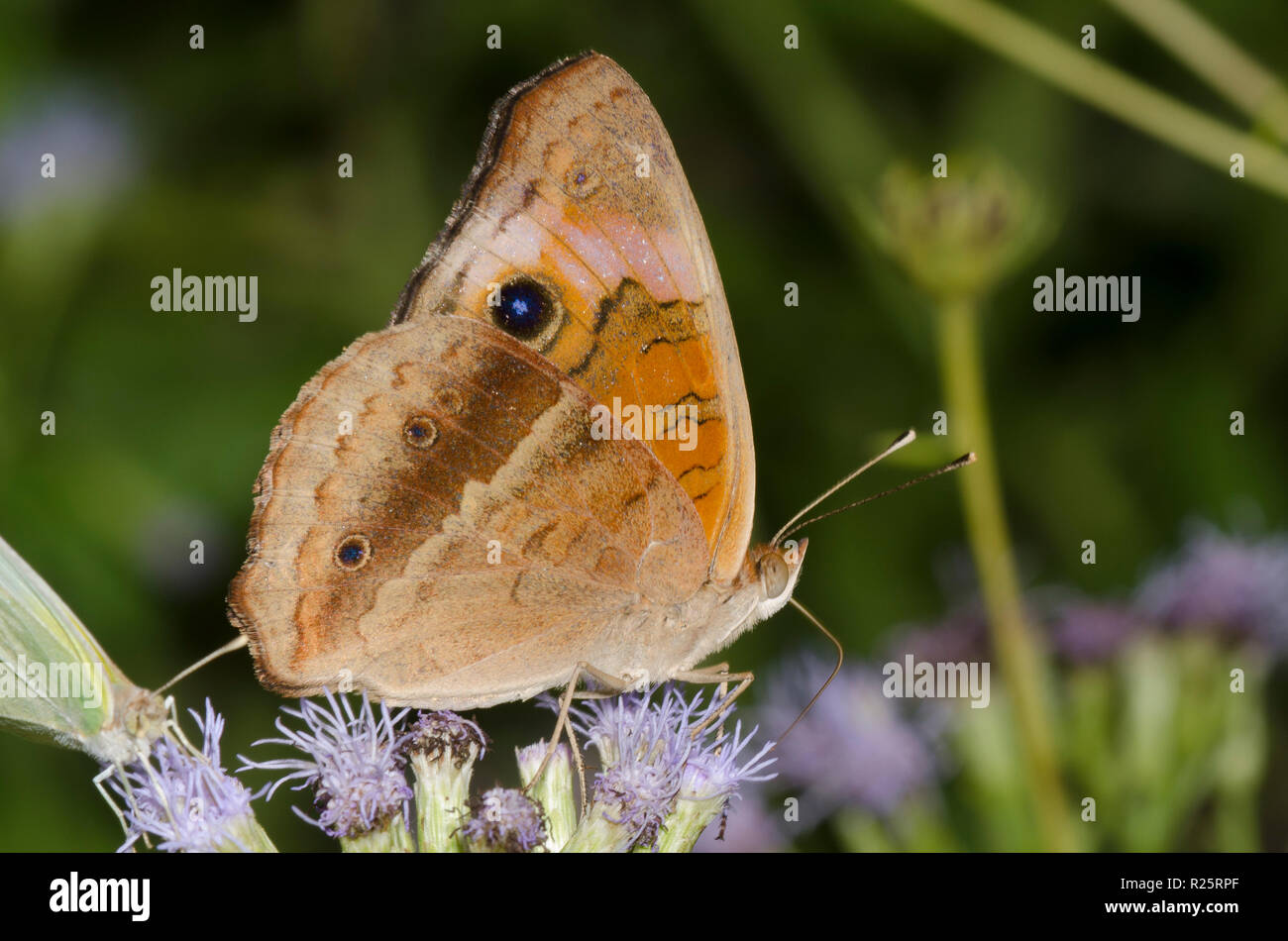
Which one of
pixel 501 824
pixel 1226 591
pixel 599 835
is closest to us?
pixel 501 824

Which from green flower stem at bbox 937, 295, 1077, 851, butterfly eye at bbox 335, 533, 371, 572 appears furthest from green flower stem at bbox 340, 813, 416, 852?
green flower stem at bbox 937, 295, 1077, 851

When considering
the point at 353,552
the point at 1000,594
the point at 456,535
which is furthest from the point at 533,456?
the point at 1000,594

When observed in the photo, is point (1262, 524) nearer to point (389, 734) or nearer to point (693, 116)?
point (693, 116)

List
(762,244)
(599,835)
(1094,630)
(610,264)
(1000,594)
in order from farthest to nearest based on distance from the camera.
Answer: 1. (762,244)
2. (1094,630)
3. (1000,594)
4. (610,264)
5. (599,835)

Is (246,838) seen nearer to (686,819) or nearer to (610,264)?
(686,819)

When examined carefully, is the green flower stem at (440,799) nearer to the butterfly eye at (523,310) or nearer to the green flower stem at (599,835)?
the green flower stem at (599,835)
